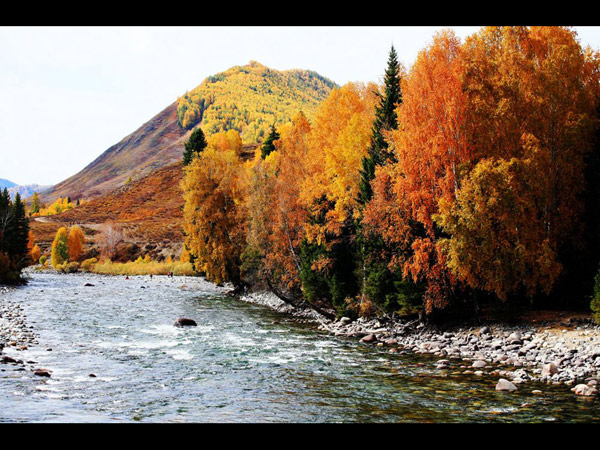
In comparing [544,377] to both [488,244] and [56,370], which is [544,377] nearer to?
[488,244]

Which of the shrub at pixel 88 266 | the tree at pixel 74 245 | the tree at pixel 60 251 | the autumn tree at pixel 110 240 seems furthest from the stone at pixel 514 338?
the tree at pixel 74 245

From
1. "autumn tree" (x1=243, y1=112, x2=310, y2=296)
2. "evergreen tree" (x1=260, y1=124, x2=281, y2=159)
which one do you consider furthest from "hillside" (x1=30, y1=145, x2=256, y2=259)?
"autumn tree" (x1=243, y1=112, x2=310, y2=296)

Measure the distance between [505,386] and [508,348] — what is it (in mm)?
5894

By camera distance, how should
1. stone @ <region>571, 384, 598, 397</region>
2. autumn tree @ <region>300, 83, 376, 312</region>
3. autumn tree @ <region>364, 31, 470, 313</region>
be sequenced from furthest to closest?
autumn tree @ <region>300, 83, 376, 312</region>
autumn tree @ <region>364, 31, 470, 313</region>
stone @ <region>571, 384, 598, 397</region>

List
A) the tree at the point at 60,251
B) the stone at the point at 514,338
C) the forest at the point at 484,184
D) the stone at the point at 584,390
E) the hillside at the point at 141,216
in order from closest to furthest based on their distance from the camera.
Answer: the stone at the point at 584,390, the stone at the point at 514,338, the forest at the point at 484,184, the tree at the point at 60,251, the hillside at the point at 141,216

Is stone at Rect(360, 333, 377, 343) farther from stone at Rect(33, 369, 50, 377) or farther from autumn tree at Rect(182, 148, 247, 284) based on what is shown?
autumn tree at Rect(182, 148, 247, 284)

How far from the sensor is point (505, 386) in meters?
15.9

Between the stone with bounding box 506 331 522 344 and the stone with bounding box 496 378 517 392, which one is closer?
the stone with bounding box 496 378 517 392

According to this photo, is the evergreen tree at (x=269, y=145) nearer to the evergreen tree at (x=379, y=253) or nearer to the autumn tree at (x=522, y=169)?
the evergreen tree at (x=379, y=253)

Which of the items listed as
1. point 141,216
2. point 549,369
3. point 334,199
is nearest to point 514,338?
point 549,369

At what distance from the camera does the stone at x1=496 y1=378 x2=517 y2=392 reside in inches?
625

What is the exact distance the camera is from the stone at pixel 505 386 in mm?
15867

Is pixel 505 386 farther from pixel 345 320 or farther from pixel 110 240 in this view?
pixel 110 240

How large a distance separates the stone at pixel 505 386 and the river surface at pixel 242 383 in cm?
25
